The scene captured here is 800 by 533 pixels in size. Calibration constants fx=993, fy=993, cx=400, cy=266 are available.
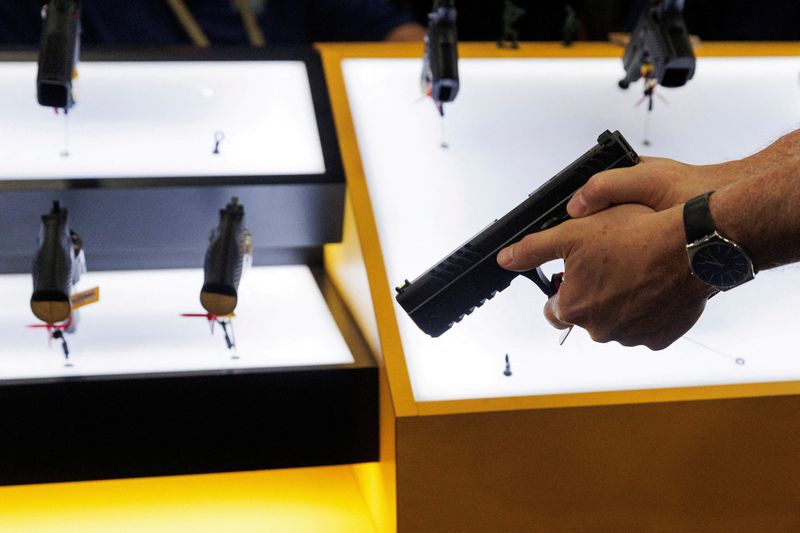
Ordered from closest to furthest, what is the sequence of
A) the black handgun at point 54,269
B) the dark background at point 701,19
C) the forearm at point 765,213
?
the forearm at point 765,213
the black handgun at point 54,269
the dark background at point 701,19

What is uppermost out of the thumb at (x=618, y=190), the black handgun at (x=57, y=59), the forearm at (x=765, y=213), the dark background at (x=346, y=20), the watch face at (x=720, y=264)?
the dark background at (x=346, y=20)

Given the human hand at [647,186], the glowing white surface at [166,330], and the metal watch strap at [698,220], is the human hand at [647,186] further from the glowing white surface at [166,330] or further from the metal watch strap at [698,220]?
the glowing white surface at [166,330]

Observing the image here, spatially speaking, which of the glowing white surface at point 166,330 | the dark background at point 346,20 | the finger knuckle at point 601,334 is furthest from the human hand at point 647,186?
the dark background at point 346,20

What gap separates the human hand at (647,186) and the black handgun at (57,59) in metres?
0.64

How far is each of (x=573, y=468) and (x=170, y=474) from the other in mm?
476

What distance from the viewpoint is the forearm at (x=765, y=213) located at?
889mm

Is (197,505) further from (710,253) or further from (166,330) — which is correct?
(710,253)

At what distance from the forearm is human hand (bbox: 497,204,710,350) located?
4 cm

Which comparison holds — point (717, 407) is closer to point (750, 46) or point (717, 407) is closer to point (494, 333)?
point (494, 333)

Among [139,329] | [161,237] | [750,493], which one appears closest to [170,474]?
[139,329]

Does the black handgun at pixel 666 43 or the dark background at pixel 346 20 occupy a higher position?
the dark background at pixel 346 20

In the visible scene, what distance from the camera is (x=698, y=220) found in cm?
92

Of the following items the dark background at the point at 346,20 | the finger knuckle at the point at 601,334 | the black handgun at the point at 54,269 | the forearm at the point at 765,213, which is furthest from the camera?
the dark background at the point at 346,20

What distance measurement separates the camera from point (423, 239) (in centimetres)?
133
